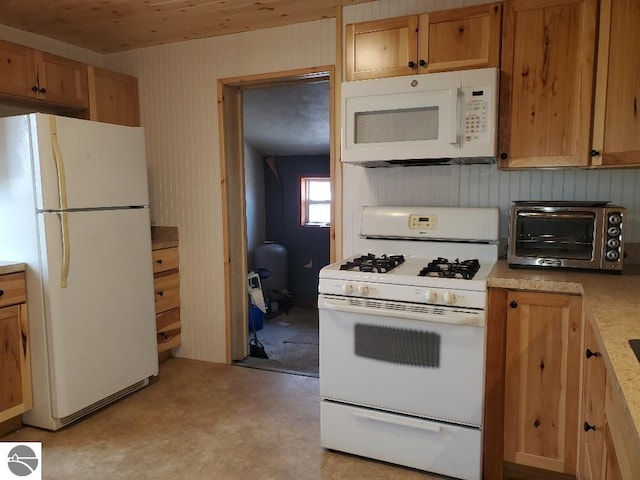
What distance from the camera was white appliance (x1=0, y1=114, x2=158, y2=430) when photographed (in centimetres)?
235

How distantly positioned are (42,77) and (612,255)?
321 centimetres

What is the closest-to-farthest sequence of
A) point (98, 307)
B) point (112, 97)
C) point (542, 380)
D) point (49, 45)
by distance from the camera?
point (542, 380)
point (98, 307)
point (49, 45)
point (112, 97)

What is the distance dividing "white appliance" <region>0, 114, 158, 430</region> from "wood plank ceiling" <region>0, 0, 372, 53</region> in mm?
685

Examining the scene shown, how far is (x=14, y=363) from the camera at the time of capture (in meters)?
2.38

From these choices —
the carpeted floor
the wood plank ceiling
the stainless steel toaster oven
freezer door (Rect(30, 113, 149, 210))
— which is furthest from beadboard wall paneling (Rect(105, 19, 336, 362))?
the stainless steel toaster oven

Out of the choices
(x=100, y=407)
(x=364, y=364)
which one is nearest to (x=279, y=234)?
(x=100, y=407)

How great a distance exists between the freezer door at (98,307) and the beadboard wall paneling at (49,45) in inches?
54.5

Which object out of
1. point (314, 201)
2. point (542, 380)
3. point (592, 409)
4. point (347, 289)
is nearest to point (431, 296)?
point (347, 289)

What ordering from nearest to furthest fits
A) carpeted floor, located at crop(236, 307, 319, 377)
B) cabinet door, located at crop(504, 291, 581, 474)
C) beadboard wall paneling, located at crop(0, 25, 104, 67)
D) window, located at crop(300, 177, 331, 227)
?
cabinet door, located at crop(504, 291, 581, 474) → beadboard wall paneling, located at crop(0, 25, 104, 67) → carpeted floor, located at crop(236, 307, 319, 377) → window, located at crop(300, 177, 331, 227)

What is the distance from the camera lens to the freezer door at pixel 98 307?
2.41 metres

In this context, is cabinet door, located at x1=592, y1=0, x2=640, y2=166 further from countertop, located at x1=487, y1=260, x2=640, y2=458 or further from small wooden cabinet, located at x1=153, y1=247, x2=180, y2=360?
small wooden cabinet, located at x1=153, y1=247, x2=180, y2=360

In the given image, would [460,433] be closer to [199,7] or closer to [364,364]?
[364,364]

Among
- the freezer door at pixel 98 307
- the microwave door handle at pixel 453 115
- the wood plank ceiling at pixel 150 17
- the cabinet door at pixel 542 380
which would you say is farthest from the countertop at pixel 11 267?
the cabinet door at pixel 542 380

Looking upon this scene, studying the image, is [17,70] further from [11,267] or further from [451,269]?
[451,269]
